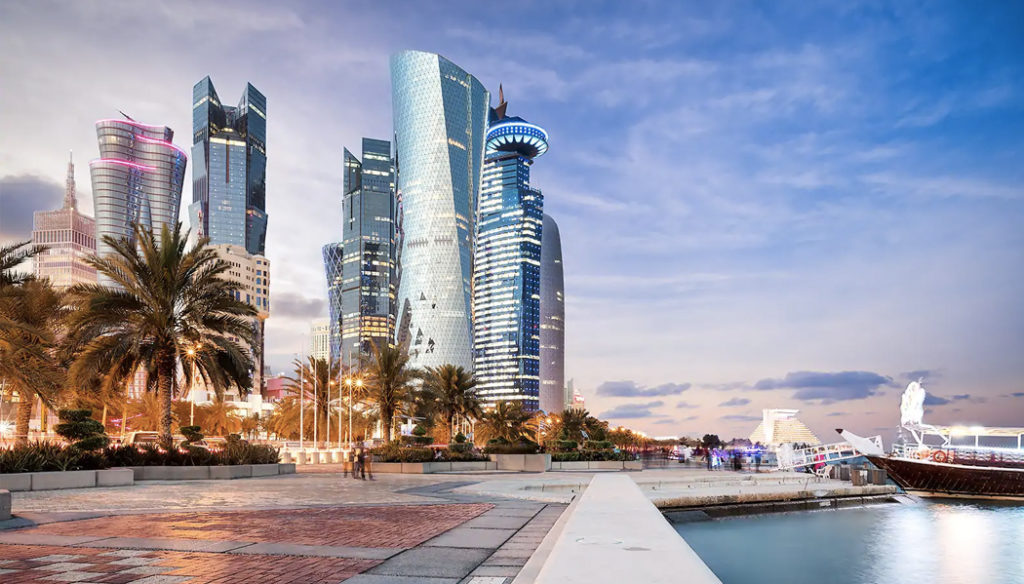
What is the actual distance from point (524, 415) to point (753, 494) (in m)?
49.8

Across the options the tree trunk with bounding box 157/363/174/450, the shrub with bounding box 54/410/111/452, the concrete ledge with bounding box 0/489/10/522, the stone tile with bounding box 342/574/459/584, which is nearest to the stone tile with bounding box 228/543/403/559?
the stone tile with bounding box 342/574/459/584

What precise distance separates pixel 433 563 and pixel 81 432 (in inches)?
764

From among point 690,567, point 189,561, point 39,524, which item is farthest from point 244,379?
point 690,567

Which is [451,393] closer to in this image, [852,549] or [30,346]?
[30,346]

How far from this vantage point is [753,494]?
934 inches

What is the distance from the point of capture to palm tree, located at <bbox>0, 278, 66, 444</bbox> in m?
22.4

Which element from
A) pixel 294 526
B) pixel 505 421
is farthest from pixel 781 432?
pixel 294 526

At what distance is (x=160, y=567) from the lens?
7.21 metres

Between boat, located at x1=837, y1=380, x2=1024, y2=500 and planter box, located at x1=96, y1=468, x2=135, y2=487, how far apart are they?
138ft

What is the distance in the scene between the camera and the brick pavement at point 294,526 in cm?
950

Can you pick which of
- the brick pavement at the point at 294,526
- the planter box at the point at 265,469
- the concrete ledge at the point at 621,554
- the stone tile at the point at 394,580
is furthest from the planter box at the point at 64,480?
the concrete ledge at the point at 621,554

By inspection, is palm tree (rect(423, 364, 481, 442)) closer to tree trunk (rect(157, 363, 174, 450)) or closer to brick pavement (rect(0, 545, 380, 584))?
tree trunk (rect(157, 363, 174, 450))

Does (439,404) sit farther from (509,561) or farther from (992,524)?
(509,561)

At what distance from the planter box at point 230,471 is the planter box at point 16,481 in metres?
7.39
